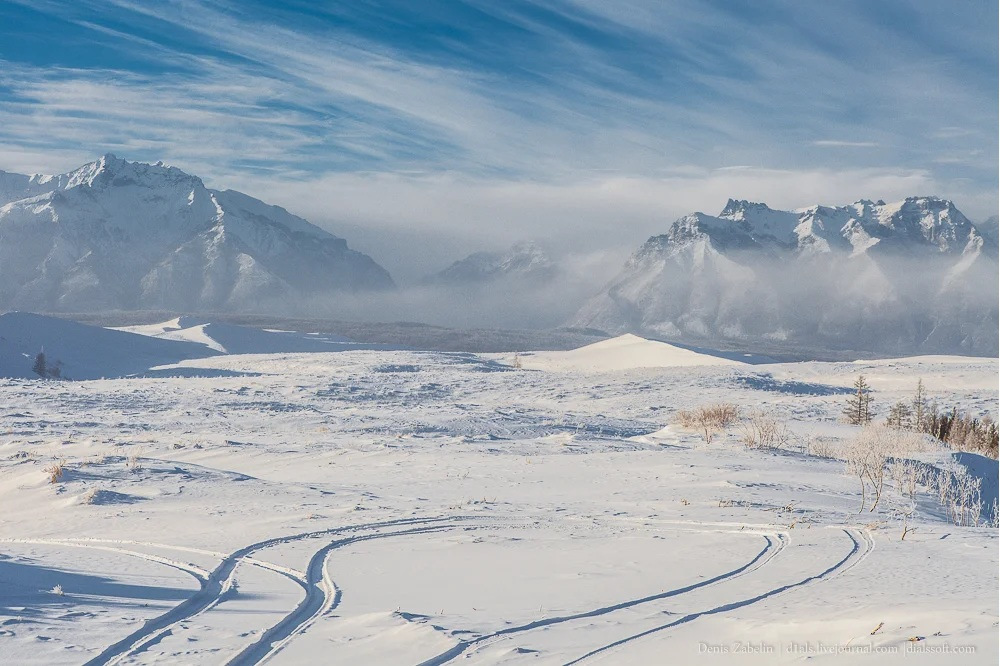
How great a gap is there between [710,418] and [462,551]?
1708 centimetres

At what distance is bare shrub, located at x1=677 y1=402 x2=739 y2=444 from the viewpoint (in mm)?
25344

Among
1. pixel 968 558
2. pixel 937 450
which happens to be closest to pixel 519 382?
pixel 937 450

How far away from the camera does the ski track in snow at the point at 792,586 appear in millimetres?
6391

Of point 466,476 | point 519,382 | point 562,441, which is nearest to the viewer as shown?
point 466,476

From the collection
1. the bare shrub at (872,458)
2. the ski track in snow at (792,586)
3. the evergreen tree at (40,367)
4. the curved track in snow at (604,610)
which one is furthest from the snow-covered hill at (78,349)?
the ski track in snow at (792,586)

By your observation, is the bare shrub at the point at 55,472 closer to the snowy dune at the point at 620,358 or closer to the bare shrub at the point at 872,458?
the bare shrub at the point at 872,458

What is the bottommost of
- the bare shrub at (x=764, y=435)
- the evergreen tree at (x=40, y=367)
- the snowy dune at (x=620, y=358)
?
the evergreen tree at (x=40, y=367)

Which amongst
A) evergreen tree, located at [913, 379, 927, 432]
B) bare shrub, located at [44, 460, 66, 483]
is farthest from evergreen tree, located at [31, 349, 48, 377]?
evergreen tree, located at [913, 379, 927, 432]

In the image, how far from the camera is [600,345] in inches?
3105

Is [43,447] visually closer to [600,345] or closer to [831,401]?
[831,401]

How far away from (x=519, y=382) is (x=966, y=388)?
65.8ft

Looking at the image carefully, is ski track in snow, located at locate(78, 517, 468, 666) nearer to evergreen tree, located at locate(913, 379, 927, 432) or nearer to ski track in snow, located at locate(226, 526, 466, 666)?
ski track in snow, located at locate(226, 526, 466, 666)

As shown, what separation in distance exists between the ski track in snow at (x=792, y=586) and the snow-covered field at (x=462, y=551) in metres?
0.04

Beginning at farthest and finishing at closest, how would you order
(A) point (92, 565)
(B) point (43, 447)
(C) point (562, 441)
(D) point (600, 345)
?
(D) point (600, 345) → (C) point (562, 441) → (B) point (43, 447) → (A) point (92, 565)
